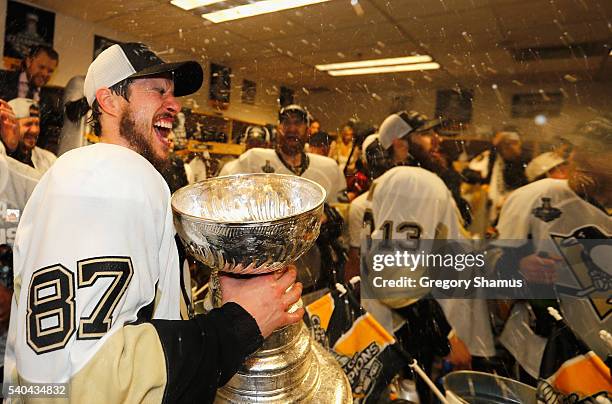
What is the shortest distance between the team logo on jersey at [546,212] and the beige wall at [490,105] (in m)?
0.22

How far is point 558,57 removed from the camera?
1.12 meters

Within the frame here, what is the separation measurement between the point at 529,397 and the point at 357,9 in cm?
114

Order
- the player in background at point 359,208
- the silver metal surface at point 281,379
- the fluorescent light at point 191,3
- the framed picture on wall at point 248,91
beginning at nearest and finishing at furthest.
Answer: the silver metal surface at point 281,379
the fluorescent light at point 191,3
the framed picture on wall at point 248,91
the player in background at point 359,208

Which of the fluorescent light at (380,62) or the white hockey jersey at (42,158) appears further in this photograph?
the fluorescent light at (380,62)

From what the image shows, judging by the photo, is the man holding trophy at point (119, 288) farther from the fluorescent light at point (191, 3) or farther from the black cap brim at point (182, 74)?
the fluorescent light at point (191, 3)

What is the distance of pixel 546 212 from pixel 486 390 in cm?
57

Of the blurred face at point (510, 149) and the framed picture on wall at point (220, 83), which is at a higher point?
the framed picture on wall at point (220, 83)

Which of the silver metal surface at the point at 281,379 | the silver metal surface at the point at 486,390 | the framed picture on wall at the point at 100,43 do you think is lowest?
the silver metal surface at the point at 486,390

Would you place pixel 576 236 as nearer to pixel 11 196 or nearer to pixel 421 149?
pixel 421 149

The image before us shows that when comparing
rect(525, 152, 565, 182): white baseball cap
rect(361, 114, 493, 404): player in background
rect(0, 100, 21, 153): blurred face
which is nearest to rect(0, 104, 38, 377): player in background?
rect(0, 100, 21, 153): blurred face

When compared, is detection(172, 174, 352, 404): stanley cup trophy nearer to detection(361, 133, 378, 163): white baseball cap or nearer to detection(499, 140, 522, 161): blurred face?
detection(361, 133, 378, 163): white baseball cap

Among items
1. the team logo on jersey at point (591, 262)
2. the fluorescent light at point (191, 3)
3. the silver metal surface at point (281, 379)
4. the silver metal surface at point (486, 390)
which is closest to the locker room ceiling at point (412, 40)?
the fluorescent light at point (191, 3)

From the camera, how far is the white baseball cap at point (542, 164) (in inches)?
48.2

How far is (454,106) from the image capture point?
3.91 feet
